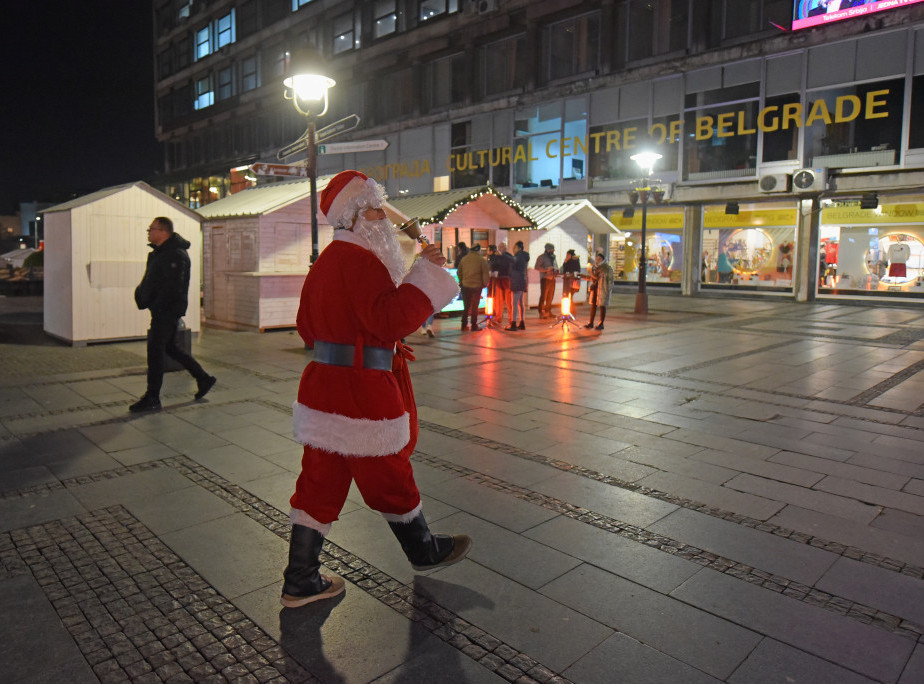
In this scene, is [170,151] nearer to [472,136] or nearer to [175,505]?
[472,136]

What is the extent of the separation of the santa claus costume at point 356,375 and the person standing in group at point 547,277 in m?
12.9

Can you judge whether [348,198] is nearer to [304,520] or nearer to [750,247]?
[304,520]

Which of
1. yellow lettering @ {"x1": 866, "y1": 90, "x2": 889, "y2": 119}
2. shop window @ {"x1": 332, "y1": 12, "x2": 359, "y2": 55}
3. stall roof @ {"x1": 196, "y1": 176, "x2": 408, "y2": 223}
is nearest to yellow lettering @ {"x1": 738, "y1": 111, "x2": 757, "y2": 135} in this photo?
yellow lettering @ {"x1": 866, "y1": 90, "x2": 889, "y2": 119}

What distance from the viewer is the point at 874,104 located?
20.2m

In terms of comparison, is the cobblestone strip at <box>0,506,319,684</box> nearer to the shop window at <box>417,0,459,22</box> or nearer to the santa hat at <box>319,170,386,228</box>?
the santa hat at <box>319,170,386,228</box>

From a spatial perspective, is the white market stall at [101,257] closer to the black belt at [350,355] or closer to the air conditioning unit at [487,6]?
the black belt at [350,355]

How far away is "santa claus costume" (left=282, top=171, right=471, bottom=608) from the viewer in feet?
9.37

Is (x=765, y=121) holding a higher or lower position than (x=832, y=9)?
lower

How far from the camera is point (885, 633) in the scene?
2.83 m

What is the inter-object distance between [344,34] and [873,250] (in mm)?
27165

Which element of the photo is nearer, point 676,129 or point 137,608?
point 137,608

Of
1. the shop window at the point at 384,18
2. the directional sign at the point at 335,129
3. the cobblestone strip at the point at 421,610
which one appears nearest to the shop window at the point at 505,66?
the shop window at the point at 384,18

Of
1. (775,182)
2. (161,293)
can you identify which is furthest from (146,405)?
(775,182)

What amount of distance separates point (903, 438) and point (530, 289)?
1270cm
